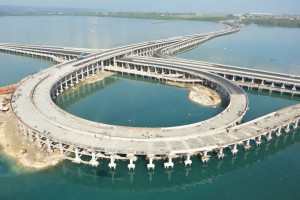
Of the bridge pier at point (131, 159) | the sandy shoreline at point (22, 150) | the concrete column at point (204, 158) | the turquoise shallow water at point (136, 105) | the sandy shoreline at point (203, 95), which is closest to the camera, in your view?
the bridge pier at point (131, 159)

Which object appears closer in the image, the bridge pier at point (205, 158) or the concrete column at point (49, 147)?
the bridge pier at point (205, 158)

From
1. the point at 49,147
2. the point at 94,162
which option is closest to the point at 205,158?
the point at 94,162

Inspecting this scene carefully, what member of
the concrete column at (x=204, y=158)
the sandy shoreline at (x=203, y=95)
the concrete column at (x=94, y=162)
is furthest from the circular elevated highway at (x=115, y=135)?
the sandy shoreline at (x=203, y=95)

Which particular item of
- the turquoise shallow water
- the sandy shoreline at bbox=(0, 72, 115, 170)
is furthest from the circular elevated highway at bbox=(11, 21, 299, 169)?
the turquoise shallow water

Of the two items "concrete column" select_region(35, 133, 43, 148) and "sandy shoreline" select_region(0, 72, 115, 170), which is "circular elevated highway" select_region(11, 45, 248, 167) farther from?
"sandy shoreline" select_region(0, 72, 115, 170)

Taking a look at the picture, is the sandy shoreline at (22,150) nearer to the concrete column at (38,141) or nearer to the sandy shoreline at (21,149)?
the sandy shoreline at (21,149)

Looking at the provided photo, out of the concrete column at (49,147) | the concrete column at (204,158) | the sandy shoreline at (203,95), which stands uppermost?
the sandy shoreline at (203,95)

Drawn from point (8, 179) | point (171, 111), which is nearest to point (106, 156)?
point (8, 179)

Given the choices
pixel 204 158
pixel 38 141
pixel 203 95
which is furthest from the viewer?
pixel 203 95

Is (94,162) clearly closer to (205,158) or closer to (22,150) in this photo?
(22,150)
